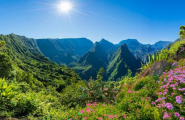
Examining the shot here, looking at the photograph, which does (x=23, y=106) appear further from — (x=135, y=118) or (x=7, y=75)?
(x=7, y=75)

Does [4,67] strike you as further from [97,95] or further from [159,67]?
[159,67]

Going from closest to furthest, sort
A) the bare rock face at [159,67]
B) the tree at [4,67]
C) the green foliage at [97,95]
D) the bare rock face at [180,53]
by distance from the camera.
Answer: the green foliage at [97,95] → the bare rock face at [159,67] → the bare rock face at [180,53] → the tree at [4,67]

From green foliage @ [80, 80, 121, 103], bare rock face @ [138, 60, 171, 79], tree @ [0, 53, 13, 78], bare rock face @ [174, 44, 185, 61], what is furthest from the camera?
tree @ [0, 53, 13, 78]

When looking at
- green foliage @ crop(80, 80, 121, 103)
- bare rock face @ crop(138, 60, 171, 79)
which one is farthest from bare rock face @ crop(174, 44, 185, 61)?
green foliage @ crop(80, 80, 121, 103)

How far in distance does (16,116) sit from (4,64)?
1431 cm

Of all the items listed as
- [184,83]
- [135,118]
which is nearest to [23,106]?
[135,118]

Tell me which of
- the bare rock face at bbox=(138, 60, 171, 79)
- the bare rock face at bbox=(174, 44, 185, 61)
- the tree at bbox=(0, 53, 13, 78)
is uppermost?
the tree at bbox=(0, 53, 13, 78)

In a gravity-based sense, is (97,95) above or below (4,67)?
below

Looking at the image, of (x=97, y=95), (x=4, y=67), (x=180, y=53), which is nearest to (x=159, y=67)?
(x=180, y=53)

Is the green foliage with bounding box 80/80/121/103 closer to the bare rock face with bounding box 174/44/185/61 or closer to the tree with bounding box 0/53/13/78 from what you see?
the bare rock face with bounding box 174/44/185/61

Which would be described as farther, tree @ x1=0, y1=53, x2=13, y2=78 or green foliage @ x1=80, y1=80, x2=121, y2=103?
tree @ x1=0, y1=53, x2=13, y2=78

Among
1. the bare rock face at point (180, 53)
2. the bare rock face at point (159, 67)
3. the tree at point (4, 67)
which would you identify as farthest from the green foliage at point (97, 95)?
the tree at point (4, 67)

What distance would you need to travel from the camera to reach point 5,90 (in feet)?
10.8

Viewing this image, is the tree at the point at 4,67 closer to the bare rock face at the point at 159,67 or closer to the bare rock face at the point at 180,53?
the bare rock face at the point at 159,67
